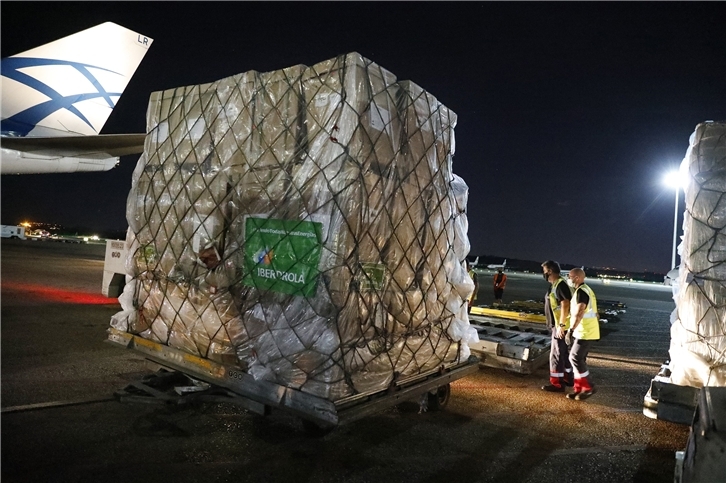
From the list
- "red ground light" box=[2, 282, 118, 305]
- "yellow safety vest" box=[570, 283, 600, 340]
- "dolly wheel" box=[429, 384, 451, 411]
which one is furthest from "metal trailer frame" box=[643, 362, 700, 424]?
"red ground light" box=[2, 282, 118, 305]

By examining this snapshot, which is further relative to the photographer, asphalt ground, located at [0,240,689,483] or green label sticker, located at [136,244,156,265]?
green label sticker, located at [136,244,156,265]

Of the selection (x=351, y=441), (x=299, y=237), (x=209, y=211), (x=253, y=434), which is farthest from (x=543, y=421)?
(x=209, y=211)

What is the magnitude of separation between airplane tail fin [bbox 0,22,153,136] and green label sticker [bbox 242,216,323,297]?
14.8 metres

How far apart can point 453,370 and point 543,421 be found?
3.81 ft

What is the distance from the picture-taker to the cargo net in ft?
11.3

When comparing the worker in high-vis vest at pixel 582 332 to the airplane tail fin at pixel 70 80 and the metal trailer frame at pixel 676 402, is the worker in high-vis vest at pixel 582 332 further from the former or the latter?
the airplane tail fin at pixel 70 80

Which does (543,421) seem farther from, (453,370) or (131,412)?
(131,412)

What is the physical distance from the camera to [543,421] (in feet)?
16.1

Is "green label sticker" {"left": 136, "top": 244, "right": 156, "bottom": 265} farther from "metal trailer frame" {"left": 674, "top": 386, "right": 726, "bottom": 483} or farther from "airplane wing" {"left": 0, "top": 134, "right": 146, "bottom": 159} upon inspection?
"airplane wing" {"left": 0, "top": 134, "right": 146, "bottom": 159}

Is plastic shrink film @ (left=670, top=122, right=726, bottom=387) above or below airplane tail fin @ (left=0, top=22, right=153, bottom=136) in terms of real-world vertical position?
below

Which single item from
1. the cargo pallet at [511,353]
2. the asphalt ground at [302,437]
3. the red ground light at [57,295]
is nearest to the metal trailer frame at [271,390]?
the asphalt ground at [302,437]

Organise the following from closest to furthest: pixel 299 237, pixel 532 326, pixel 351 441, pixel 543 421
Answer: pixel 299 237 < pixel 351 441 < pixel 543 421 < pixel 532 326

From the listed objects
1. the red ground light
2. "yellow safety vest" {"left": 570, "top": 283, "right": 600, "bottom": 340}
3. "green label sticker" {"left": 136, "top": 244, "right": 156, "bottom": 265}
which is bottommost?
the red ground light

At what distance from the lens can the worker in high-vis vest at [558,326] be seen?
6121mm
